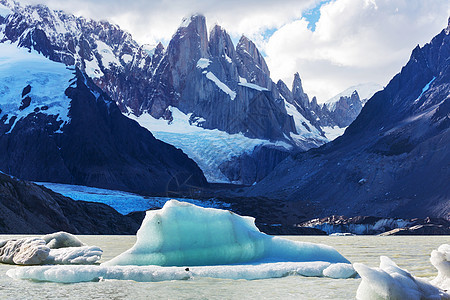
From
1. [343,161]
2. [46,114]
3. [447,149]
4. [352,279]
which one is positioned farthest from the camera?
[46,114]

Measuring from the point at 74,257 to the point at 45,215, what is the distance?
5366 centimetres

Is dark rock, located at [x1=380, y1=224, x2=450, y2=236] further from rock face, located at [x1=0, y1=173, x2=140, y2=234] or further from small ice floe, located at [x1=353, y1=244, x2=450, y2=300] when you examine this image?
small ice floe, located at [x1=353, y1=244, x2=450, y2=300]

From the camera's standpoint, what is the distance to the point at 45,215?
7106cm

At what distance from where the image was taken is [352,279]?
1636 centimetres

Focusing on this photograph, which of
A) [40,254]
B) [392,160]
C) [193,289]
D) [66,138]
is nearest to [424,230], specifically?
[392,160]

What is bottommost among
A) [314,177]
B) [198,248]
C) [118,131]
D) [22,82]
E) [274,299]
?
[274,299]

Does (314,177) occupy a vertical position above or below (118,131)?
below

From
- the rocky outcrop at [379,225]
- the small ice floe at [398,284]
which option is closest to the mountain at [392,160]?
the rocky outcrop at [379,225]

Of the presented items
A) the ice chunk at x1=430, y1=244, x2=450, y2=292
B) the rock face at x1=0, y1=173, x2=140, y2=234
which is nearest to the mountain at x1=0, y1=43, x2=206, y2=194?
the rock face at x1=0, y1=173, x2=140, y2=234

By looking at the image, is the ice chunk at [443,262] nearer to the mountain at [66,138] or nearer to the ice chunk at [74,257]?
the ice chunk at [74,257]

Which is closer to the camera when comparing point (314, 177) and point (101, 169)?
point (314, 177)

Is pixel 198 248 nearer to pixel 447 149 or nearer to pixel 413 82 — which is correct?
pixel 447 149

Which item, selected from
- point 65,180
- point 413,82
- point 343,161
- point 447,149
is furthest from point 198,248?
point 413,82

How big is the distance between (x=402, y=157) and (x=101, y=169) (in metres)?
90.9
